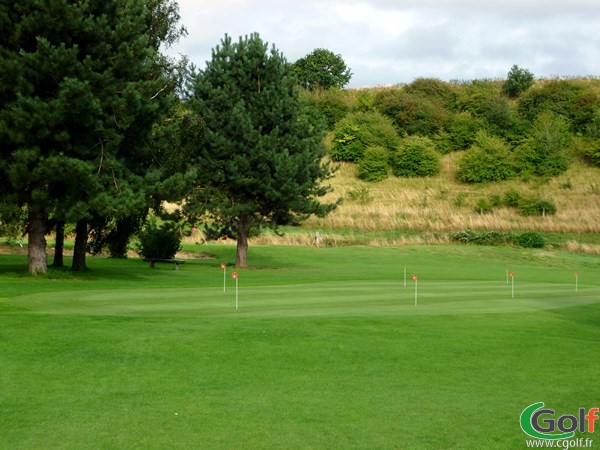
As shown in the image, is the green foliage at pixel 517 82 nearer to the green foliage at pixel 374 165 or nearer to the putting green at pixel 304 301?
the green foliage at pixel 374 165

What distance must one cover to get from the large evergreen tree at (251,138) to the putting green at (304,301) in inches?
559

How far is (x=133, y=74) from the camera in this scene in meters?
31.8

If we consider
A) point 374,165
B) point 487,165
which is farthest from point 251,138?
point 374,165

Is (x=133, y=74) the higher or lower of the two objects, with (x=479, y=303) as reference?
higher

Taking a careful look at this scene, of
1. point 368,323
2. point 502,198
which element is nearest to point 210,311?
point 368,323

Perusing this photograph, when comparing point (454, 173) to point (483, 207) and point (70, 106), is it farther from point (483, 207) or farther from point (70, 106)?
point (70, 106)

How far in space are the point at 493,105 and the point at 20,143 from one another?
258 ft

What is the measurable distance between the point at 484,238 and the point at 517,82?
55.6 metres

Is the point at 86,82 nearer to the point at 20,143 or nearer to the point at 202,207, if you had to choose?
the point at 20,143

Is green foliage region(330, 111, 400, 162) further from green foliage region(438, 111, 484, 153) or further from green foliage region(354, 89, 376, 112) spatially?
green foliage region(354, 89, 376, 112)

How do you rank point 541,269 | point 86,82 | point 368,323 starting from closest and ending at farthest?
point 368,323, point 86,82, point 541,269

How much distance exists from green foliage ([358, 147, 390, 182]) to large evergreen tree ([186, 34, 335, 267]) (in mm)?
47045

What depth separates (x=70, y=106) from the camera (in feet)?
92.8

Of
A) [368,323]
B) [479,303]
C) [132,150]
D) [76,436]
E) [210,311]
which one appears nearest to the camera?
[76,436]
